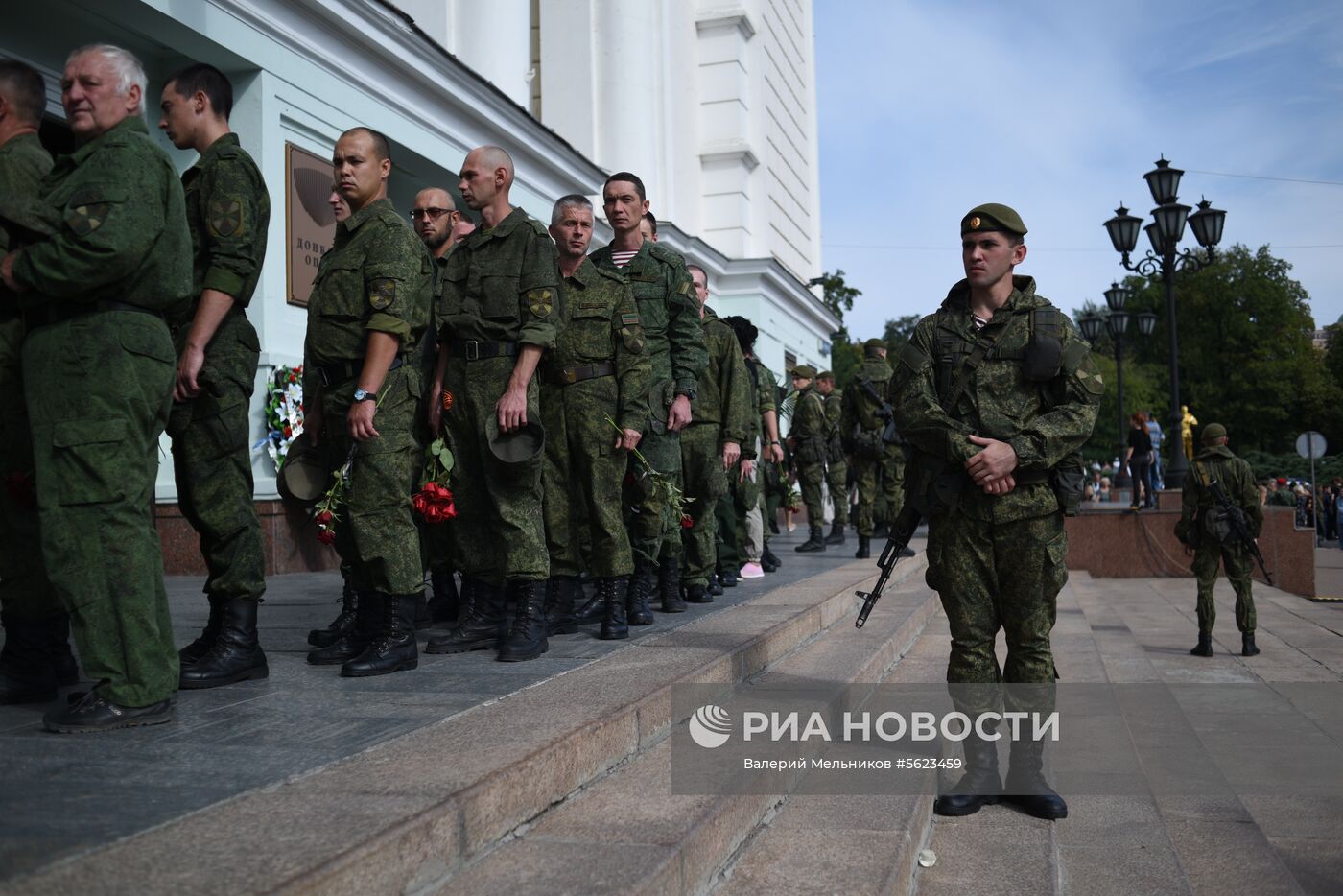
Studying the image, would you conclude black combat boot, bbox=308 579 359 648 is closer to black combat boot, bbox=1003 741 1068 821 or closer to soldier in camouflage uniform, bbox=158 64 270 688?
soldier in camouflage uniform, bbox=158 64 270 688

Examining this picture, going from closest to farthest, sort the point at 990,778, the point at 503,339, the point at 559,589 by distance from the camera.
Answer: the point at 990,778 → the point at 503,339 → the point at 559,589

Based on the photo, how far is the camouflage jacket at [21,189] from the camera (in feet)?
11.1

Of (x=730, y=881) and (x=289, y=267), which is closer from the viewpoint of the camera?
(x=730, y=881)

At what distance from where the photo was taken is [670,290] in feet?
20.5

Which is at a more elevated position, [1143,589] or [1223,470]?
[1223,470]

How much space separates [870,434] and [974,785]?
870 centimetres

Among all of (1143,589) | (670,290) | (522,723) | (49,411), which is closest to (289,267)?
(670,290)

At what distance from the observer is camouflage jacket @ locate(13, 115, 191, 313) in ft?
10.8

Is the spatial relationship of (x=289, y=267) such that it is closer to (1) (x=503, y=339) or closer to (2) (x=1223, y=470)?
(1) (x=503, y=339)

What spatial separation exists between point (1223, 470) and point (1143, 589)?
5776mm

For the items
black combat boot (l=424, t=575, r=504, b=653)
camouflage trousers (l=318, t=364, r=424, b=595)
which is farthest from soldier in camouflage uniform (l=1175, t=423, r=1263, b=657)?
camouflage trousers (l=318, t=364, r=424, b=595)

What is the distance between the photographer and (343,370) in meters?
4.39

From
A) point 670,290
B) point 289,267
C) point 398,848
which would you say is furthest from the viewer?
point 289,267

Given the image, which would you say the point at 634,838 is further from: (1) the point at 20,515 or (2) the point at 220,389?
(1) the point at 20,515
